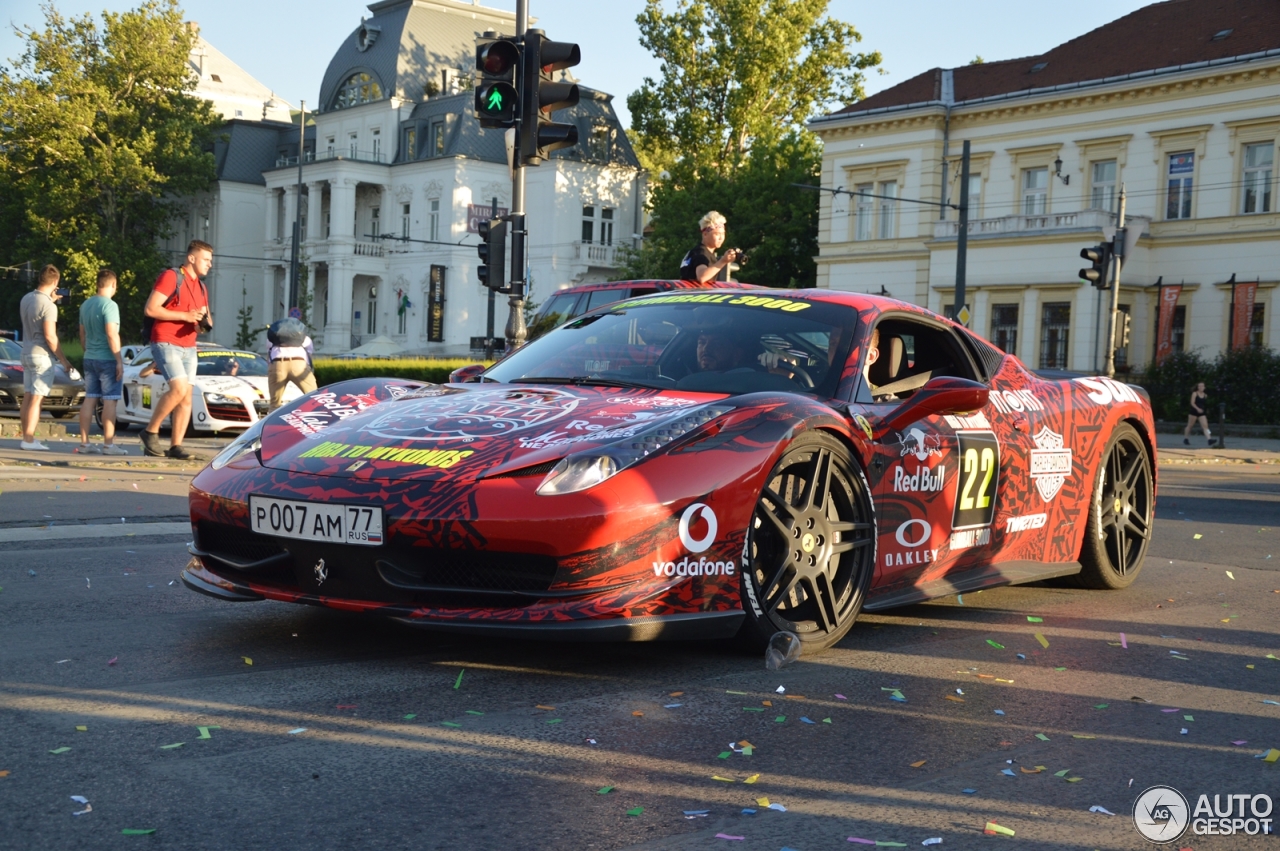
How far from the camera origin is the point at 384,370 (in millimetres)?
35281

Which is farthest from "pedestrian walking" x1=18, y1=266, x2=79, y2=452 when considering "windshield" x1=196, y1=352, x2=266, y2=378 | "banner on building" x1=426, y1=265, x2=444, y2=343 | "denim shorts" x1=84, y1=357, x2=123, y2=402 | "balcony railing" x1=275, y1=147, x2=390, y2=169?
"balcony railing" x1=275, y1=147, x2=390, y2=169

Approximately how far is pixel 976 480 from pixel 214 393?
42.2 ft

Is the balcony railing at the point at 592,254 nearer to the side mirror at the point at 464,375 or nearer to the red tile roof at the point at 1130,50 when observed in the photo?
the red tile roof at the point at 1130,50

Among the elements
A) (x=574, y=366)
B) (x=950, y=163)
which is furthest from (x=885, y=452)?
(x=950, y=163)

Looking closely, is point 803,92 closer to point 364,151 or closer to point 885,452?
point 364,151

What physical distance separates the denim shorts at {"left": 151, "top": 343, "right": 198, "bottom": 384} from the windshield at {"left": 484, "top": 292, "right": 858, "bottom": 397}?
693 centimetres

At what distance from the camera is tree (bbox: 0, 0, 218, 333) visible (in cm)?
6638

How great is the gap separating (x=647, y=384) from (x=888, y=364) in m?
1.25

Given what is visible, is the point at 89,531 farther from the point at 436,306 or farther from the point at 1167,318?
the point at 436,306

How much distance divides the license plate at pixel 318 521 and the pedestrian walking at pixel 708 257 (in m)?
6.14

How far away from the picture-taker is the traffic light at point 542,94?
1067 cm

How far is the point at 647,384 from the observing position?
527cm

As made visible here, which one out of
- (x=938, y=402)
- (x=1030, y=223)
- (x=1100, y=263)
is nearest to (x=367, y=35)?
(x=1030, y=223)

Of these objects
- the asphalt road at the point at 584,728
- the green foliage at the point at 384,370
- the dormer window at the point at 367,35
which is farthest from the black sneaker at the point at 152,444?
the dormer window at the point at 367,35
